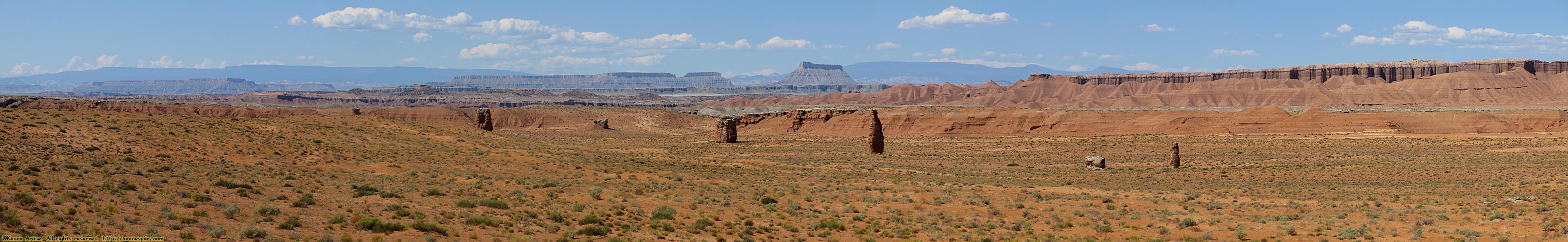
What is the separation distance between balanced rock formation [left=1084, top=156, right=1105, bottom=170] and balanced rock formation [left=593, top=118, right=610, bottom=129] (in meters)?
59.0

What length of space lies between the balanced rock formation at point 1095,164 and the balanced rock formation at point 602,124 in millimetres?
58993

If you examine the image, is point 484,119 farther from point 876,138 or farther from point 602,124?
point 876,138

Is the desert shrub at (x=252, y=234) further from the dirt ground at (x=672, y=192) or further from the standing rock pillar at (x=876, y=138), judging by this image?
the standing rock pillar at (x=876, y=138)

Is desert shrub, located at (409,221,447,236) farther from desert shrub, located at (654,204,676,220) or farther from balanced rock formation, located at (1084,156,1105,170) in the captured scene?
balanced rock formation, located at (1084,156,1105,170)

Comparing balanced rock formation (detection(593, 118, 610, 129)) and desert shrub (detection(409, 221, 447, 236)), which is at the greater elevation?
desert shrub (detection(409, 221, 447, 236))

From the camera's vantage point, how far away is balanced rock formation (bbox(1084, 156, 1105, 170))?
44031mm

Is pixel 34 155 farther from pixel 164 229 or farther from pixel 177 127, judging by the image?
pixel 164 229

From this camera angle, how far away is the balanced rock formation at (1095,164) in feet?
144

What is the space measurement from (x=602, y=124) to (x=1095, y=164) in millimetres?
62545

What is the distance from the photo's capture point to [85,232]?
1427 cm

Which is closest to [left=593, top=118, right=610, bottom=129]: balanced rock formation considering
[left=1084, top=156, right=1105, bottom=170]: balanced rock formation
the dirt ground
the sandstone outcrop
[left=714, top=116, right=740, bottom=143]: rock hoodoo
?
[left=714, top=116, right=740, bottom=143]: rock hoodoo

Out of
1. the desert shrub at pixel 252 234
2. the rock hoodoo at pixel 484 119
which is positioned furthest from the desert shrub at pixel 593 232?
the rock hoodoo at pixel 484 119

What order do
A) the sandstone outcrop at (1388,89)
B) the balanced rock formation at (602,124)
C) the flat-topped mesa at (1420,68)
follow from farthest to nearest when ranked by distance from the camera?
the flat-topped mesa at (1420,68) → the sandstone outcrop at (1388,89) → the balanced rock formation at (602,124)

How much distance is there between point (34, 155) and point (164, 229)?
1282 centimetres
